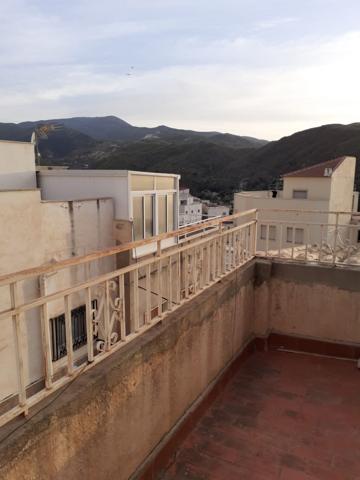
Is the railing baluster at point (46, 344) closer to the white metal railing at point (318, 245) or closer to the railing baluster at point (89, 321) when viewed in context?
the railing baluster at point (89, 321)

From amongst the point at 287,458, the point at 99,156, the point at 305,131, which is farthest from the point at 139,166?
the point at 287,458

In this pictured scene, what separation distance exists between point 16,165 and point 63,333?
5.01 m

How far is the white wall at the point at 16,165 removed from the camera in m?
10.3

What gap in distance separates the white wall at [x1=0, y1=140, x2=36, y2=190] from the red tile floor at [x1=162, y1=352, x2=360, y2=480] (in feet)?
28.3

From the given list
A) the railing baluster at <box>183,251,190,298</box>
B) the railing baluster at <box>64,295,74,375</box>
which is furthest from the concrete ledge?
the railing baluster at <box>64,295,74,375</box>

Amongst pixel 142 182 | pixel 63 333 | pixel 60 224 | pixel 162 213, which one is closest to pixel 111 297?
pixel 60 224

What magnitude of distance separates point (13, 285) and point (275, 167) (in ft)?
243

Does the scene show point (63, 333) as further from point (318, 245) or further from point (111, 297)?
point (111, 297)

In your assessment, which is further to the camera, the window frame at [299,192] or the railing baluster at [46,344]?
the window frame at [299,192]

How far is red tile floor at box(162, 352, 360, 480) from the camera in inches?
122

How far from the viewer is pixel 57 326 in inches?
348

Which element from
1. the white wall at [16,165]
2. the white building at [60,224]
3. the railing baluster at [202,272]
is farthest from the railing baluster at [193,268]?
the white wall at [16,165]

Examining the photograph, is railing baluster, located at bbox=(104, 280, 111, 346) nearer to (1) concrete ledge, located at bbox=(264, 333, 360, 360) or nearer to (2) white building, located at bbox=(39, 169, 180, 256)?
(1) concrete ledge, located at bbox=(264, 333, 360, 360)

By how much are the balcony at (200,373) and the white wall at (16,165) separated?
763 cm
